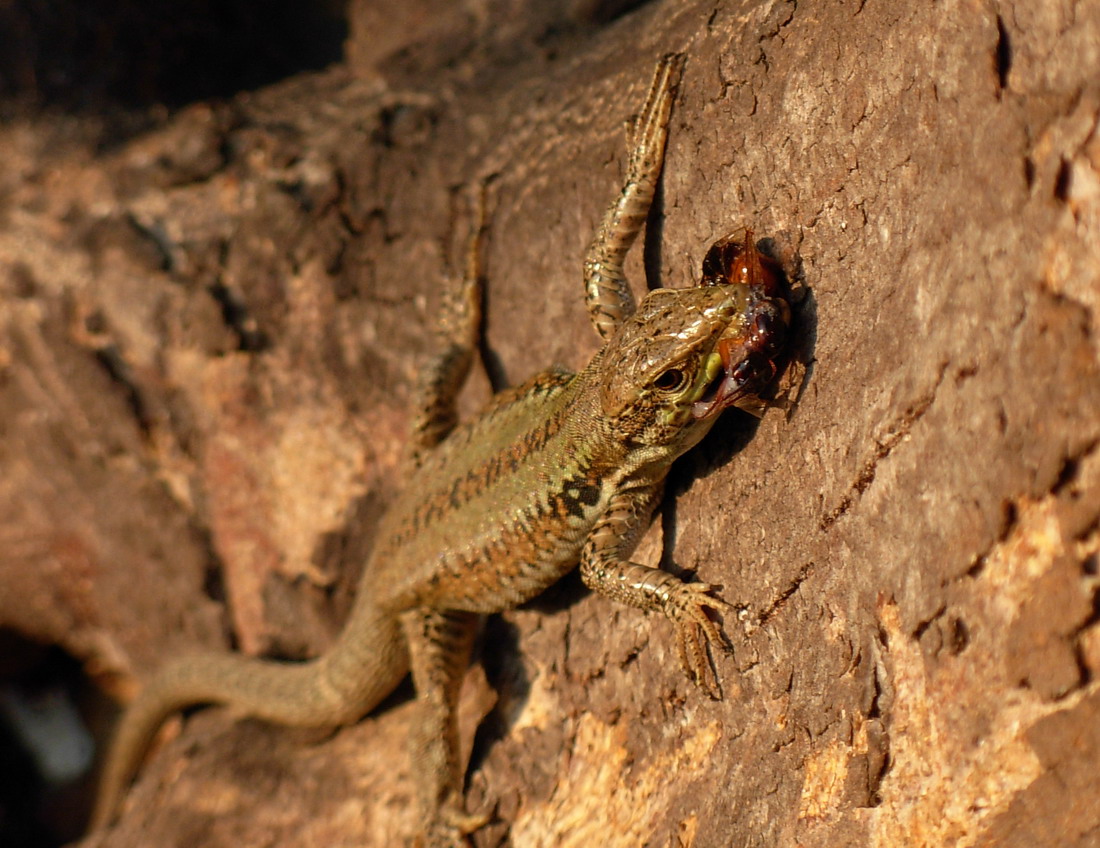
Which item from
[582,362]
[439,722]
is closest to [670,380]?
[582,362]

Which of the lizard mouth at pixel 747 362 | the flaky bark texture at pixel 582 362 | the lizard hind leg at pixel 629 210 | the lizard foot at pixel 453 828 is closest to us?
the flaky bark texture at pixel 582 362

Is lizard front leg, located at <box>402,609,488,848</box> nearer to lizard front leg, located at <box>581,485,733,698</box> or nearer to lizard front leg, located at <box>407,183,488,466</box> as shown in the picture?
lizard front leg, located at <box>407,183,488,466</box>

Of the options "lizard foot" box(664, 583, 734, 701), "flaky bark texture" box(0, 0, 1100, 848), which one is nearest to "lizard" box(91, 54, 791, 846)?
"lizard foot" box(664, 583, 734, 701)

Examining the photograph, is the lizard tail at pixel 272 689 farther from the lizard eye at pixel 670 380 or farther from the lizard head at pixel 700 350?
the lizard eye at pixel 670 380

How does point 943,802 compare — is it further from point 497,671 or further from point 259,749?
point 259,749

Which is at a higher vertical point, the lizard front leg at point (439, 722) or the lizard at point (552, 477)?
the lizard at point (552, 477)

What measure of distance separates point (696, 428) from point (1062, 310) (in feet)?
4.28

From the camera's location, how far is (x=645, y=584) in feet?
9.62

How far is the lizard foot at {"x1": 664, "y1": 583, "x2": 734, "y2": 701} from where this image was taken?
108 inches

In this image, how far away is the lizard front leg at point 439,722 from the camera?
3.68 meters

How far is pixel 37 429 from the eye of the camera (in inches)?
229

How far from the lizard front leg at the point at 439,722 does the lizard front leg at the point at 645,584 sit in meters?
1.04

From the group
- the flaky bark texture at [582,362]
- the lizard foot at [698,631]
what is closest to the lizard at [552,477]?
the lizard foot at [698,631]

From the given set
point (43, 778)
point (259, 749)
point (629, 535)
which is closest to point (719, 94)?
point (629, 535)
